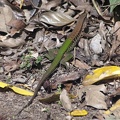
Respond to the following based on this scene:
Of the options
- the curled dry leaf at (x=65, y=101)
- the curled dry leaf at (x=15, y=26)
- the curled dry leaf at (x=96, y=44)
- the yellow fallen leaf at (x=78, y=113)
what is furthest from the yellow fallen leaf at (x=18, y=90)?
the curled dry leaf at (x=96, y=44)

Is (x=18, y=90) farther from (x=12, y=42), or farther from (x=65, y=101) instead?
(x=12, y=42)

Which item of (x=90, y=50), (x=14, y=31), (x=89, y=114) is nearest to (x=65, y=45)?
(x=90, y=50)

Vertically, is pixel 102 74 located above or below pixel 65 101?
above

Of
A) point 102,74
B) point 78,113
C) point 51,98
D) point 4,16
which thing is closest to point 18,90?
point 51,98

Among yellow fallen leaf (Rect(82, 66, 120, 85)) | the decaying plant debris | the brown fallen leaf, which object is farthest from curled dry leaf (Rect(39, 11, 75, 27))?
yellow fallen leaf (Rect(82, 66, 120, 85))

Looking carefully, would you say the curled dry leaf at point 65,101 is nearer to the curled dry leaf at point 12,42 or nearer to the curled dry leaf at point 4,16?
the curled dry leaf at point 12,42

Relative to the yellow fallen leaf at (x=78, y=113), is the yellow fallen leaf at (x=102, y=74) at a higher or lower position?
higher
